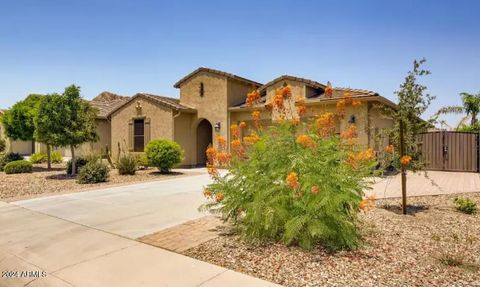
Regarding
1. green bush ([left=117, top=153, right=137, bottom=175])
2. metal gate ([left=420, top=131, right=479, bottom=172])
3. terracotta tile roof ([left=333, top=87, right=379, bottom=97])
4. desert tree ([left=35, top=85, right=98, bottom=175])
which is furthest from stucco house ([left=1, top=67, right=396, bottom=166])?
desert tree ([left=35, top=85, right=98, bottom=175])

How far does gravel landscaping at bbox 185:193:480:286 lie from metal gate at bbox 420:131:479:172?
41.0ft

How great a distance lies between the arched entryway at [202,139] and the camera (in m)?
21.8

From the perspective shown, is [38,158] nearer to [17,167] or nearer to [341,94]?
[17,167]

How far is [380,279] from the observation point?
4.13 m

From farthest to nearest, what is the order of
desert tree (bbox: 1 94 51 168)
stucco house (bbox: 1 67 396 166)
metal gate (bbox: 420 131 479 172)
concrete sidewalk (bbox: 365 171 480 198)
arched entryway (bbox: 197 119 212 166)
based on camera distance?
1. arched entryway (bbox: 197 119 212 166)
2. desert tree (bbox: 1 94 51 168)
3. stucco house (bbox: 1 67 396 166)
4. metal gate (bbox: 420 131 479 172)
5. concrete sidewalk (bbox: 365 171 480 198)

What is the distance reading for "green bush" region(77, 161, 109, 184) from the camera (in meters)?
13.4

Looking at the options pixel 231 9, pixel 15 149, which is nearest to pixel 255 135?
pixel 231 9

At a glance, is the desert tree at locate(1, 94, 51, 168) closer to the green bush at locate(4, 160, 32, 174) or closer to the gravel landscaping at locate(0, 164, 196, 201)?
the green bush at locate(4, 160, 32, 174)

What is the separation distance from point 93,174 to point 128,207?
5.66m

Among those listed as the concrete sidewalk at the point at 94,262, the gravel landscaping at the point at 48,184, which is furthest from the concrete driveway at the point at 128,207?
the gravel landscaping at the point at 48,184

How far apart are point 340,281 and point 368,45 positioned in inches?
447

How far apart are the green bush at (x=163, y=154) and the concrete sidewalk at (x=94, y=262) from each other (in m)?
9.45

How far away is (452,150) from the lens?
17.5 meters

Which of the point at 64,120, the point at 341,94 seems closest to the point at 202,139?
the point at 64,120
